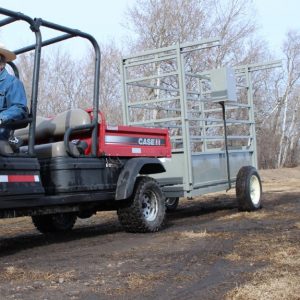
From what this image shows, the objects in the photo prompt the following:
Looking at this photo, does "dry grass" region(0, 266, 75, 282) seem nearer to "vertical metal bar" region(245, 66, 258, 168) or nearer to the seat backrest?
the seat backrest

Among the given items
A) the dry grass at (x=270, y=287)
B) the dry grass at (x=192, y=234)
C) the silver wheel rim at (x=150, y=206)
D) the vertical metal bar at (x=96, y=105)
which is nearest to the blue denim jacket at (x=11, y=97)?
the vertical metal bar at (x=96, y=105)

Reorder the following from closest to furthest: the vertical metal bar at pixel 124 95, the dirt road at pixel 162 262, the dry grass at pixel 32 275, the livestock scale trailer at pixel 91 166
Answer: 1. the dirt road at pixel 162 262
2. the dry grass at pixel 32 275
3. the livestock scale trailer at pixel 91 166
4. the vertical metal bar at pixel 124 95

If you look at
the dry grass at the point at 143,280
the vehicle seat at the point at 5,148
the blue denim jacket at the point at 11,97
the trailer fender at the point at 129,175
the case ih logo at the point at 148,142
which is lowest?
the dry grass at the point at 143,280

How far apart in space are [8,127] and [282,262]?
3.28m

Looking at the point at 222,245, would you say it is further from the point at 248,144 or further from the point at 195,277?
the point at 248,144

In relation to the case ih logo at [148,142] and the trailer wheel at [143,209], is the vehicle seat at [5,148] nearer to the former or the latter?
the trailer wheel at [143,209]

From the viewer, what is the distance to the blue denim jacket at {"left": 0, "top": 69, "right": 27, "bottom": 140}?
6.11 meters

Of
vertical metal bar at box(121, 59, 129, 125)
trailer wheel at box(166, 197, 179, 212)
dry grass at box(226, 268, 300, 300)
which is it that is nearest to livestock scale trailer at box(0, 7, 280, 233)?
vertical metal bar at box(121, 59, 129, 125)

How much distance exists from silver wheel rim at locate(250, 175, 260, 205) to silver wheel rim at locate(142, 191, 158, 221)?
2906 millimetres

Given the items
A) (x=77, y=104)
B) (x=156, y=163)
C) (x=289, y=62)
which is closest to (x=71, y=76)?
(x=77, y=104)

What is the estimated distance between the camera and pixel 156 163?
8.20m

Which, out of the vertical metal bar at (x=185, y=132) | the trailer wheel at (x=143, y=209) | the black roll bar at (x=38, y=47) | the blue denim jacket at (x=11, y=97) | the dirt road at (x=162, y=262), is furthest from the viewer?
the vertical metal bar at (x=185, y=132)

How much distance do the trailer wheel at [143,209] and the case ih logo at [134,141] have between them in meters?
0.54

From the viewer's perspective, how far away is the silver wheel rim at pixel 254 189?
34.4 ft
